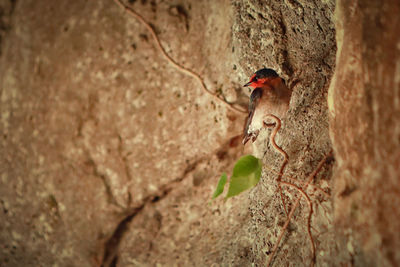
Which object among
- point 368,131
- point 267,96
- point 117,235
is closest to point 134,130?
point 117,235

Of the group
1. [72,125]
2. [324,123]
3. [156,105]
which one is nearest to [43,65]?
[72,125]

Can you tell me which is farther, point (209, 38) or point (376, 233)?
point (209, 38)

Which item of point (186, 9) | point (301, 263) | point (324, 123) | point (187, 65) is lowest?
point (301, 263)

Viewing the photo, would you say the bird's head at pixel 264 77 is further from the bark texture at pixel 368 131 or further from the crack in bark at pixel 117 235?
the crack in bark at pixel 117 235

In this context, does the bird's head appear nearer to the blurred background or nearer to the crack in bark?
the blurred background

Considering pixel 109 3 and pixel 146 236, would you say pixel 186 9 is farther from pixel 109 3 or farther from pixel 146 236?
pixel 146 236

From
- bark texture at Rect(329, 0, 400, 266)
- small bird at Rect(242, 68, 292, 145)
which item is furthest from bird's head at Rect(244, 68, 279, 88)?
bark texture at Rect(329, 0, 400, 266)

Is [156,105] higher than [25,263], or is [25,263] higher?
[156,105]

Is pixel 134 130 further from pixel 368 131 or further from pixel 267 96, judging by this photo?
pixel 368 131
